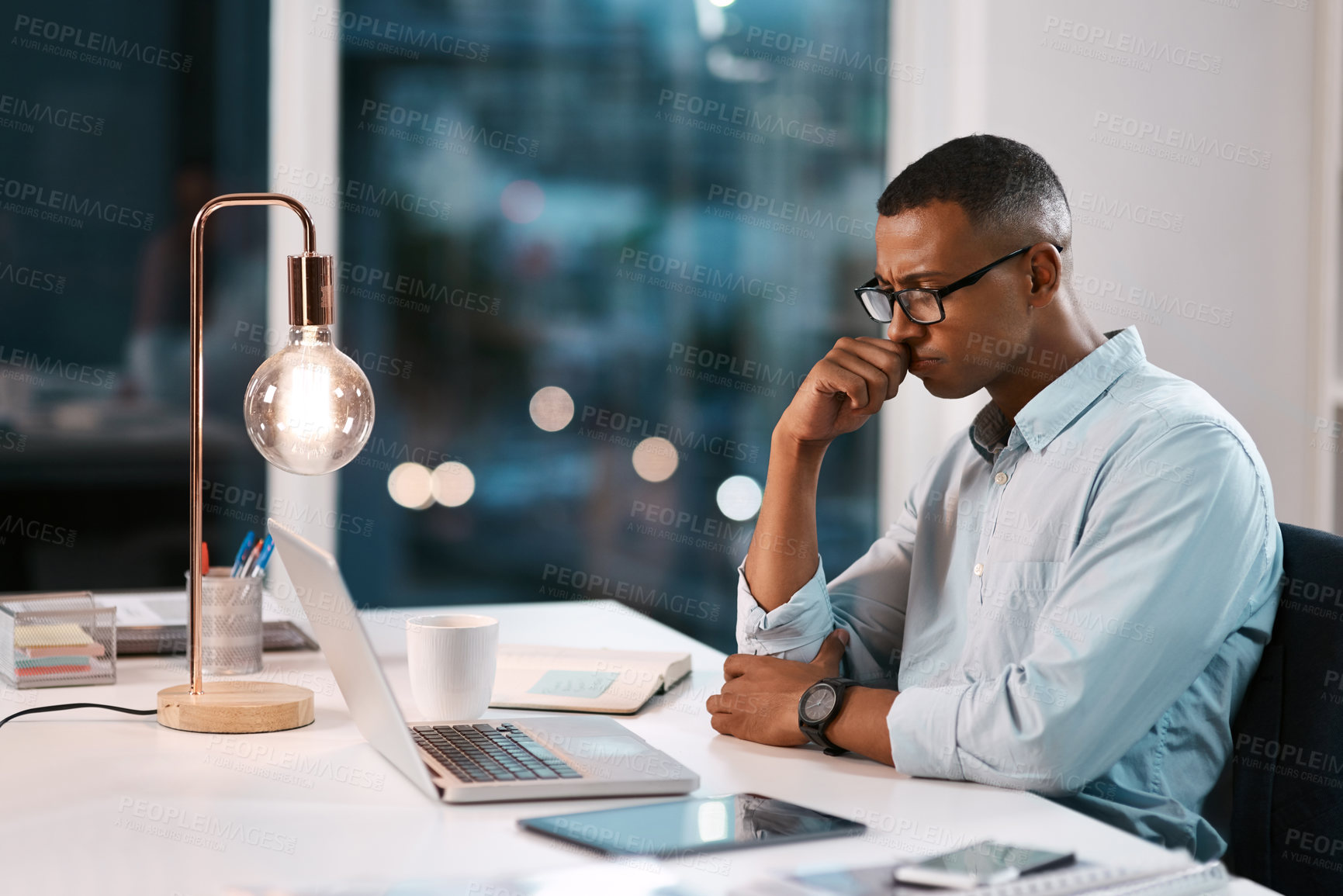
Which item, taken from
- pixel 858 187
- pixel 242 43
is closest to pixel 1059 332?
pixel 858 187

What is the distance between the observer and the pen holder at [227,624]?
61.3 inches

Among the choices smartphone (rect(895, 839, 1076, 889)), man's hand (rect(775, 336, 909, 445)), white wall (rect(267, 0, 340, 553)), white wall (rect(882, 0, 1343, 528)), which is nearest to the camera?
smartphone (rect(895, 839, 1076, 889))

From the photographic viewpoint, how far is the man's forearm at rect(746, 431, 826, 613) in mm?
1562

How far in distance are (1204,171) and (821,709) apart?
6.50 ft

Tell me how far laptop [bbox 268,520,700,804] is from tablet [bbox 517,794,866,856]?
55 mm

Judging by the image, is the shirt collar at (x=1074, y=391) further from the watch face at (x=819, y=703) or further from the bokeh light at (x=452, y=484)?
the bokeh light at (x=452, y=484)

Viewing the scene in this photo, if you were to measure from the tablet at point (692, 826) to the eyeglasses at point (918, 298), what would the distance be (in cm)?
68

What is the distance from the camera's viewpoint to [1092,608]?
4.01 ft

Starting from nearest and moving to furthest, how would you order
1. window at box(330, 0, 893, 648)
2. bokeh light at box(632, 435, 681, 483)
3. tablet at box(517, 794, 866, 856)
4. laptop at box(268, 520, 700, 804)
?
tablet at box(517, 794, 866, 856)
laptop at box(268, 520, 700, 804)
window at box(330, 0, 893, 648)
bokeh light at box(632, 435, 681, 483)

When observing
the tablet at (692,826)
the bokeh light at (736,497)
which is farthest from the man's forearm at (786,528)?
the bokeh light at (736,497)

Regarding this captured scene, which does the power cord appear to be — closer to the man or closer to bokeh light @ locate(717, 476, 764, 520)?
the man

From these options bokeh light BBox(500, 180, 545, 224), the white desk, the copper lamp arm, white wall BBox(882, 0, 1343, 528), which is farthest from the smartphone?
bokeh light BBox(500, 180, 545, 224)

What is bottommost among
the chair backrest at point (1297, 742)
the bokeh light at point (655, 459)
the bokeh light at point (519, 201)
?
the chair backrest at point (1297, 742)

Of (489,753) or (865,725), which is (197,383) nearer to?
(489,753)
